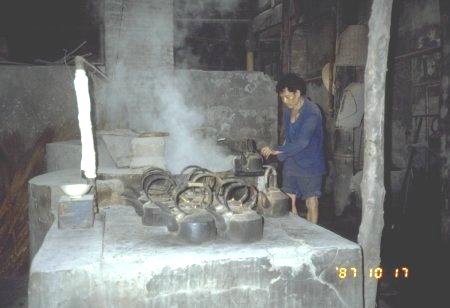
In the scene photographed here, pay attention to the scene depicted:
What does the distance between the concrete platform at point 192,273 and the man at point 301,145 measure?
2177 millimetres

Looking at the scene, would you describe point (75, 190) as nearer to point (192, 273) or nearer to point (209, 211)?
point (209, 211)

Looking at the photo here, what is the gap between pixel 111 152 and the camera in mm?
6301

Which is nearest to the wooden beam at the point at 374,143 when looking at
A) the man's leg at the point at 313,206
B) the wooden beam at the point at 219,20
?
the man's leg at the point at 313,206

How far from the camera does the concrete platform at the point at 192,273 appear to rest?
289 cm

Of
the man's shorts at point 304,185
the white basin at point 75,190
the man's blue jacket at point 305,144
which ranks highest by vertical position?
the man's blue jacket at point 305,144

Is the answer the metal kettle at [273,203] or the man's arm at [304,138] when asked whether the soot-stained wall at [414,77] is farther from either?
the metal kettle at [273,203]

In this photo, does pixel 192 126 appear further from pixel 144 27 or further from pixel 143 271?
pixel 143 271

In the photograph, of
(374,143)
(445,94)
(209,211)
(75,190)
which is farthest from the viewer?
(445,94)

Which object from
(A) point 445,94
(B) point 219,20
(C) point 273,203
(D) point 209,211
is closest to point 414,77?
(A) point 445,94

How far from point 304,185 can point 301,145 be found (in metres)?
0.71

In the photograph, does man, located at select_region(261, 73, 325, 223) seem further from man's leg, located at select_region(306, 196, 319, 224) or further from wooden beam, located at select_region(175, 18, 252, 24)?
wooden beam, located at select_region(175, 18, 252, 24)

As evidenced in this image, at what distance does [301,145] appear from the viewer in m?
5.41

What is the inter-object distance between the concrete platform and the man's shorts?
7.19ft

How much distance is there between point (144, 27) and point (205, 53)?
6.55 m
